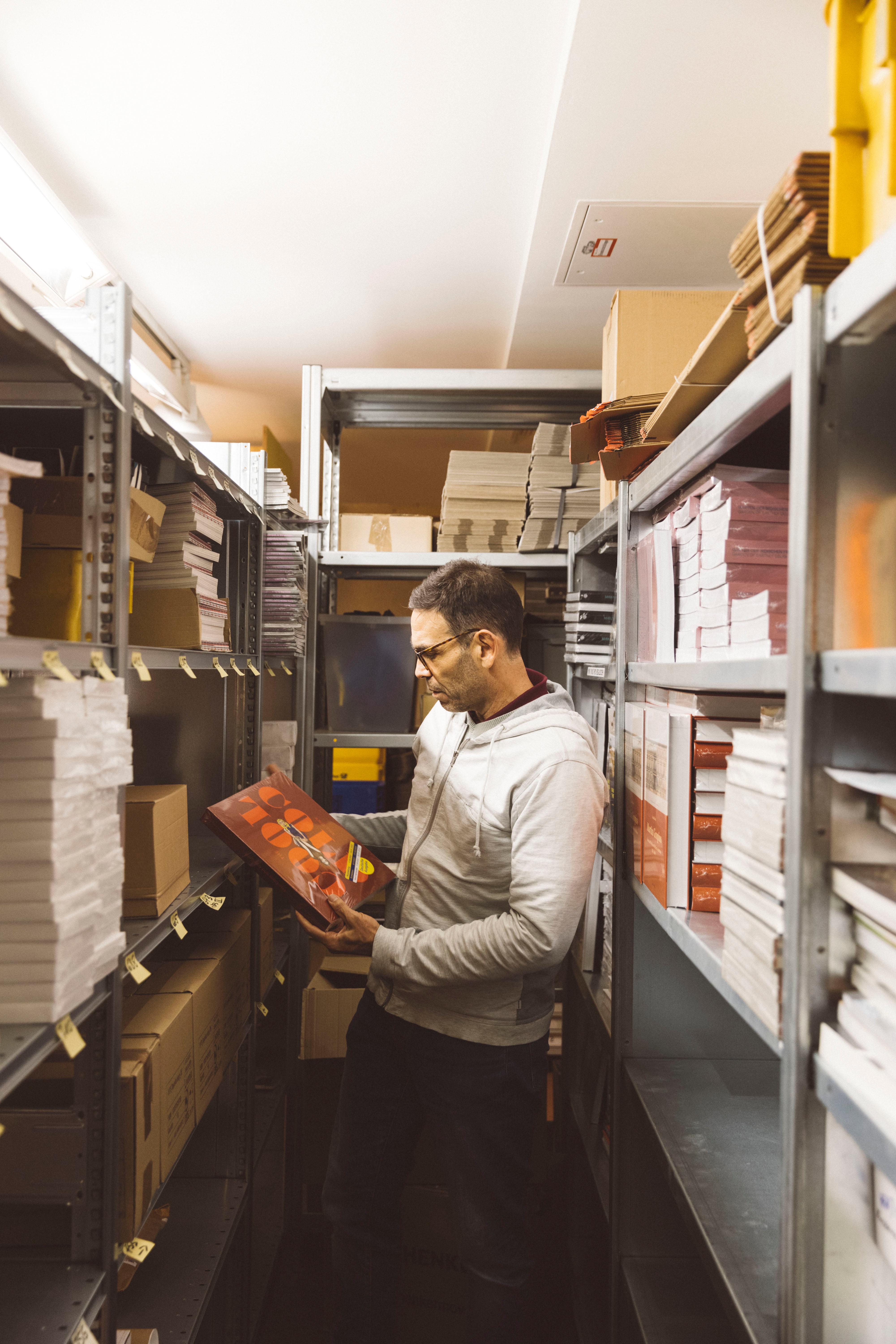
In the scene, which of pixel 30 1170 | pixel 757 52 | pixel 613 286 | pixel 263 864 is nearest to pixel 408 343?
pixel 613 286

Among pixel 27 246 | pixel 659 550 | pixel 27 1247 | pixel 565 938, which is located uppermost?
pixel 27 246

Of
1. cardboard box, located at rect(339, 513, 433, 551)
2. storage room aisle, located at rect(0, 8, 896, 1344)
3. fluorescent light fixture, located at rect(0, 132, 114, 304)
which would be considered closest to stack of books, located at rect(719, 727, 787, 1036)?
storage room aisle, located at rect(0, 8, 896, 1344)

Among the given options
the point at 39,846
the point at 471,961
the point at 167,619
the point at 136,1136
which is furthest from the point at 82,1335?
the point at 167,619

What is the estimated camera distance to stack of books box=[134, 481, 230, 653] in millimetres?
1898

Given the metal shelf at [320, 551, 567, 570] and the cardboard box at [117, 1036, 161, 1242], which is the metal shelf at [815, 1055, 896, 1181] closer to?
the cardboard box at [117, 1036, 161, 1242]

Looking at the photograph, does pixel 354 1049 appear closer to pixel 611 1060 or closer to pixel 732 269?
pixel 611 1060

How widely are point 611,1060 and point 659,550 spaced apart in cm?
126

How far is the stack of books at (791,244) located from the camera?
893mm

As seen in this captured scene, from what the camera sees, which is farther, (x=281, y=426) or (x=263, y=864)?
(x=281, y=426)

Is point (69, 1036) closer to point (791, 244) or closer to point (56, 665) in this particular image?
point (56, 665)

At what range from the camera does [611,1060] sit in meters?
1.95

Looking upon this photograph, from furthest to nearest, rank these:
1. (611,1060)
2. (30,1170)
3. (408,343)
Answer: (408,343) < (611,1060) < (30,1170)

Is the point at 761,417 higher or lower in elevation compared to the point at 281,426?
lower

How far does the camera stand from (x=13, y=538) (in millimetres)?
1176
